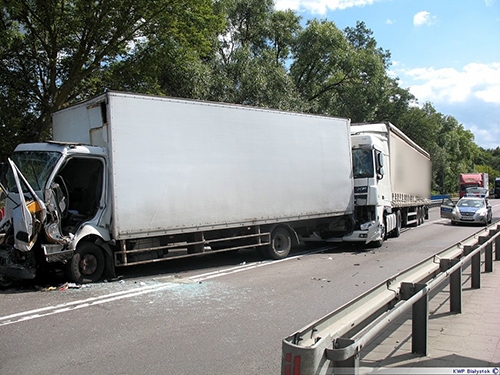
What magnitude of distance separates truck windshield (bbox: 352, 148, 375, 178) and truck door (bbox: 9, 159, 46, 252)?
9.20 meters

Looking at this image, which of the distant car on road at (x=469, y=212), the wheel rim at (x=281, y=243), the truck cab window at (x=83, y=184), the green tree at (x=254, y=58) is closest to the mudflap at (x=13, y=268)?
the truck cab window at (x=83, y=184)

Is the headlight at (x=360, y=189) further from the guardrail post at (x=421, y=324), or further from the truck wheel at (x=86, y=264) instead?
the guardrail post at (x=421, y=324)

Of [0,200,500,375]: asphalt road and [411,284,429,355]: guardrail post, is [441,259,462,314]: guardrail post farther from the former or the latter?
[0,200,500,375]: asphalt road

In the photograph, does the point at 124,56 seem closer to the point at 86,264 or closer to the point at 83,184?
the point at 83,184

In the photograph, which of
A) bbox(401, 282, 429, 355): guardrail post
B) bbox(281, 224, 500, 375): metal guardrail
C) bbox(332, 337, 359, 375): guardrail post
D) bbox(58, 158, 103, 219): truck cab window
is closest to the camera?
bbox(281, 224, 500, 375): metal guardrail

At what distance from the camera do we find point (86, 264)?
850cm

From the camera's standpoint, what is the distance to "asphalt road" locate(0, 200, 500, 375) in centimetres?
474

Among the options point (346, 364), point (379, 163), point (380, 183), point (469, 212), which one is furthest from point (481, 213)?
point (346, 364)

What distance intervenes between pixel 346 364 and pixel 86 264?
690 cm

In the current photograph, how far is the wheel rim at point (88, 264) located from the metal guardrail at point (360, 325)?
6.02 meters

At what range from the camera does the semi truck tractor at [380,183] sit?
45.0 feet

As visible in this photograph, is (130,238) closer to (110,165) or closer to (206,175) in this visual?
(110,165)

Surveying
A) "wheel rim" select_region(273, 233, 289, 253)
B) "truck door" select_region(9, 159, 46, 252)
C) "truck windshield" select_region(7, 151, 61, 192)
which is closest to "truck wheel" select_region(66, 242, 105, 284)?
"truck door" select_region(9, 159, 46, 252)

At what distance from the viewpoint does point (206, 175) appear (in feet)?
32.8
